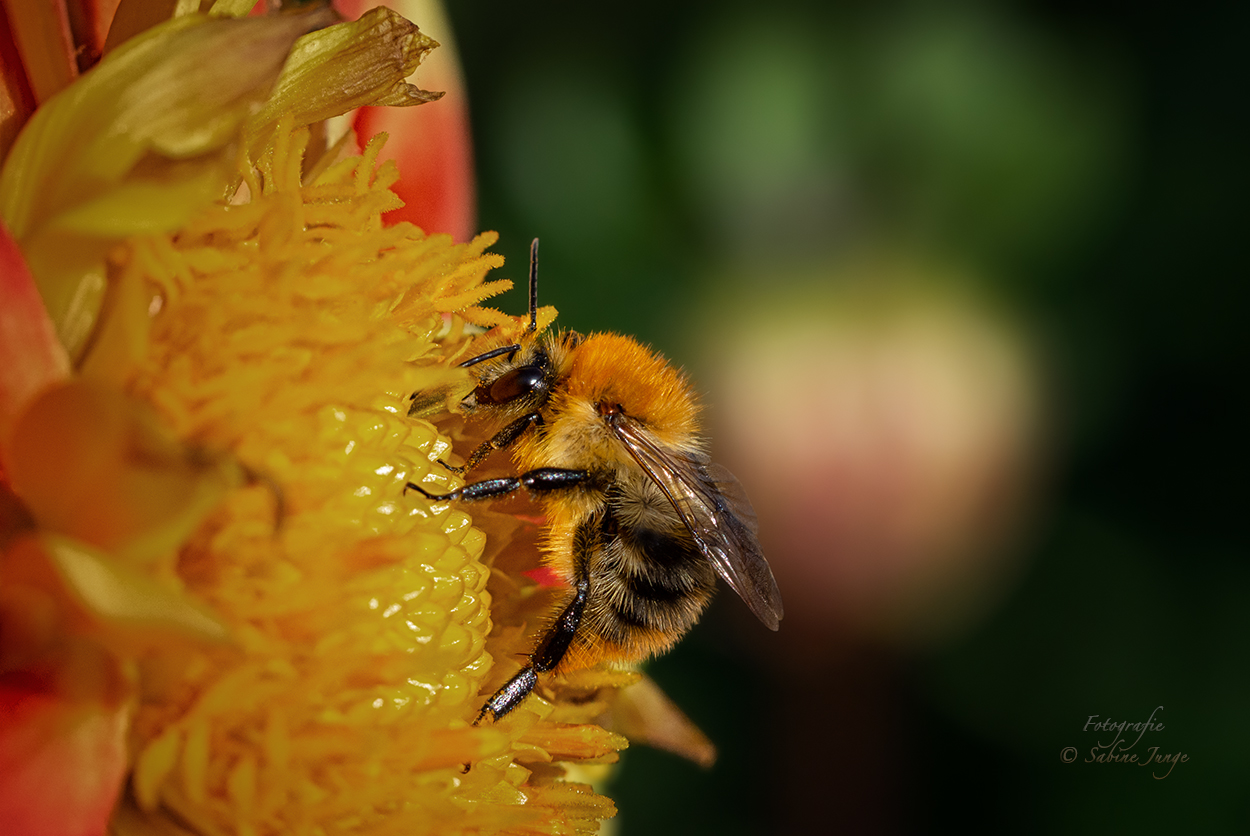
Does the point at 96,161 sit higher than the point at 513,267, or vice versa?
the point at 96,161

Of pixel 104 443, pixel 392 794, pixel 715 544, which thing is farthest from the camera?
pixel 715 544

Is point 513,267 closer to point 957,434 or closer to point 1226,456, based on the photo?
point 957,434

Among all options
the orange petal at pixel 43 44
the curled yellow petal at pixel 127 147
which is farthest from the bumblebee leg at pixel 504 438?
the orange petal at pixel 43 44

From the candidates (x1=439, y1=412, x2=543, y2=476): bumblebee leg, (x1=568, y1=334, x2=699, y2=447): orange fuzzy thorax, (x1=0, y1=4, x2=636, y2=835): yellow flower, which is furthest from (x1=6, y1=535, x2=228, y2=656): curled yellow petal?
(x1=568, y1=334, x2=699, y2=447): orange fuzzy thorax

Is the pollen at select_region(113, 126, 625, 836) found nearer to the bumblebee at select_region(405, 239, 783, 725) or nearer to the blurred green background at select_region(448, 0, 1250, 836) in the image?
the bumblebee at select_region(405, 239, 783, 725)

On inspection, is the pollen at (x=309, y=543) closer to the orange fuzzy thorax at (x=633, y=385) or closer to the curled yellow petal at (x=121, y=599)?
the curled yellow petal at (x=121, y=599)

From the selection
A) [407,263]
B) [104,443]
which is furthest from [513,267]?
[104,443]

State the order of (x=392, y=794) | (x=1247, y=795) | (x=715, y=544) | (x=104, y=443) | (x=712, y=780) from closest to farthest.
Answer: (x=104, y=443), (x=392, y=794), (x=715, y=544), (x=1247, y=795), (x=712, y=780)
